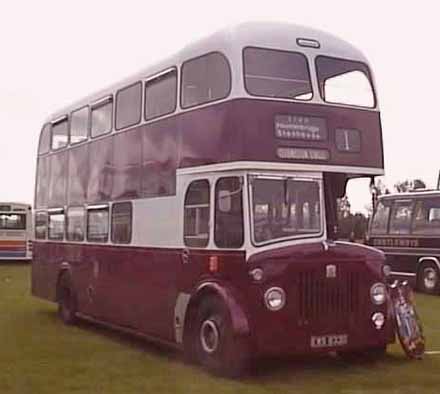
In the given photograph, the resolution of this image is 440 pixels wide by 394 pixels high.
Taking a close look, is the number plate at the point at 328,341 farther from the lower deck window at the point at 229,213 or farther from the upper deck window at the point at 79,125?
the upper deck window at the point at 79,125

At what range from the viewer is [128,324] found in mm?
12508

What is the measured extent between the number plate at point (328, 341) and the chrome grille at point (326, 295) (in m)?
0.24

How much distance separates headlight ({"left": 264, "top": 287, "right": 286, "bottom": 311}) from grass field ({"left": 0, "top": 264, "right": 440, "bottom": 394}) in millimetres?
867

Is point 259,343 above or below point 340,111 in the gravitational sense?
below

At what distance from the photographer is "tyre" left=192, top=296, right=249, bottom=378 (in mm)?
9461

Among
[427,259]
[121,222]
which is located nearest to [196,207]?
[121,222]

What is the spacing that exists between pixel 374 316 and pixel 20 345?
5278 mm

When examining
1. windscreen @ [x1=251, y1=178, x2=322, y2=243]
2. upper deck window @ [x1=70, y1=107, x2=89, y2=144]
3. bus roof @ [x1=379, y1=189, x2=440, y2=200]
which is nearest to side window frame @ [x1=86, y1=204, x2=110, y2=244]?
upper deck window @ [x1=70, y1=107, x2=89, y2=144]

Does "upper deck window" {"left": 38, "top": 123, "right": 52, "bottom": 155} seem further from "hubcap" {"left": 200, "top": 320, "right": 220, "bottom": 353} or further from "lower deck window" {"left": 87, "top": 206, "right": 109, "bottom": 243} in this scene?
"hubcap" {"left": 200, "top": 320, "right": 220, "bottom": 353}

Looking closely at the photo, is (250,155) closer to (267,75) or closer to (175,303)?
(267,75)

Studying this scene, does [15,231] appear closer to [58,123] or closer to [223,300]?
[58,123]

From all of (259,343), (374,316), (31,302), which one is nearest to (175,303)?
(259,343)

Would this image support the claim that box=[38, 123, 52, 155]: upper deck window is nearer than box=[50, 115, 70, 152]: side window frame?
No

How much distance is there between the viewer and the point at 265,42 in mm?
10242
